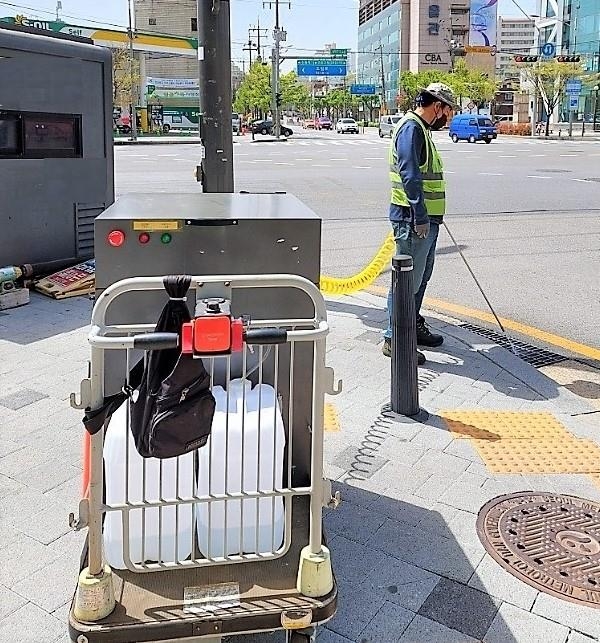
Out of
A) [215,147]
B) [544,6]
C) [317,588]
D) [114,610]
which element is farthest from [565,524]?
[544,6]

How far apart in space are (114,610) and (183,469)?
0.47m

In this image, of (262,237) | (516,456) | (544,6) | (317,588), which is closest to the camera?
(317,588)

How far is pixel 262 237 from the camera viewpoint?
2.65 meters

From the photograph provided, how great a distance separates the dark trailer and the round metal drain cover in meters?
5.41

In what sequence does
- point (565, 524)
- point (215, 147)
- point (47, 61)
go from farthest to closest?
point (47, 61) < point (215, 147) < point (565, 524)

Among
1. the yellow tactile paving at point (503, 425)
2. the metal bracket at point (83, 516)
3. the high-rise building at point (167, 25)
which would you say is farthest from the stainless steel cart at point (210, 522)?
the high-rise building at point (167, 25)

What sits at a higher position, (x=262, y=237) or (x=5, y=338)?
(x=262, y=237)

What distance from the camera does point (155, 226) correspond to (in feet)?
8.43

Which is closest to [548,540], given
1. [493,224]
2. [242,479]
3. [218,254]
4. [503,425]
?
[503,425]

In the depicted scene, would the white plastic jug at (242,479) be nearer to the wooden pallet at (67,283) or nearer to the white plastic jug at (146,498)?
the white plastic jug at (146,498)

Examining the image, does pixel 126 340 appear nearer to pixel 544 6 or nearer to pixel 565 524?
pixel 565 524

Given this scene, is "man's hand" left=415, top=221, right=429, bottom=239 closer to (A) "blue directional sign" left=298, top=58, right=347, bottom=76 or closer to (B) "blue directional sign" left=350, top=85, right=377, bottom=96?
(A) "blue directional sign" left=298, top=58, right=347, bottom=76

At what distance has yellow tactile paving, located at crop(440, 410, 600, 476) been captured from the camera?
12.6 feet

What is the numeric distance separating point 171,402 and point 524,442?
2597 mm
